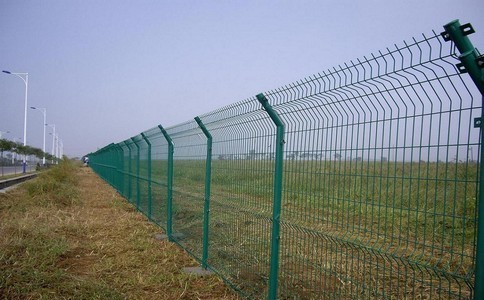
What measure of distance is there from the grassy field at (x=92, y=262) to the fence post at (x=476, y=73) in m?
3.12

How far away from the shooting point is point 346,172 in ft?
8.55

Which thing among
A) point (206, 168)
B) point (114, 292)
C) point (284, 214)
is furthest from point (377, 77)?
point (114, 292)

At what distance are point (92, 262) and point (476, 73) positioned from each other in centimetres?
554

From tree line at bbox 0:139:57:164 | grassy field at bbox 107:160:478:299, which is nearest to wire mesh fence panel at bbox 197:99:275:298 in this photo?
grassy field at bbox 107:160:478:299

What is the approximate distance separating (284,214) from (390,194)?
1.23 meters

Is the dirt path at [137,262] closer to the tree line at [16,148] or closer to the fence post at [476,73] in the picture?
the fence post at [476,73]

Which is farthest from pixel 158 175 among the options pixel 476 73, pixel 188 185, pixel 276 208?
pixel 476 73

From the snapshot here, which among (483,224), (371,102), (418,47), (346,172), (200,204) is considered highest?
(418,47)

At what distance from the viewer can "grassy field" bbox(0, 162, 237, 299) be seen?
4.51m

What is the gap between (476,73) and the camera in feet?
5.95

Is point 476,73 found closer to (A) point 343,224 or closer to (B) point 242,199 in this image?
(A) point 343,224

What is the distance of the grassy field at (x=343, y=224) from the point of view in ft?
6.68

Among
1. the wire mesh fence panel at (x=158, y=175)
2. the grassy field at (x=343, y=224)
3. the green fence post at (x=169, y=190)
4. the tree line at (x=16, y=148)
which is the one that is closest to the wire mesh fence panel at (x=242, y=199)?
the grassy field at (x=343, y=224)

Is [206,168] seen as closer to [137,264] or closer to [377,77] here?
[137,264]
